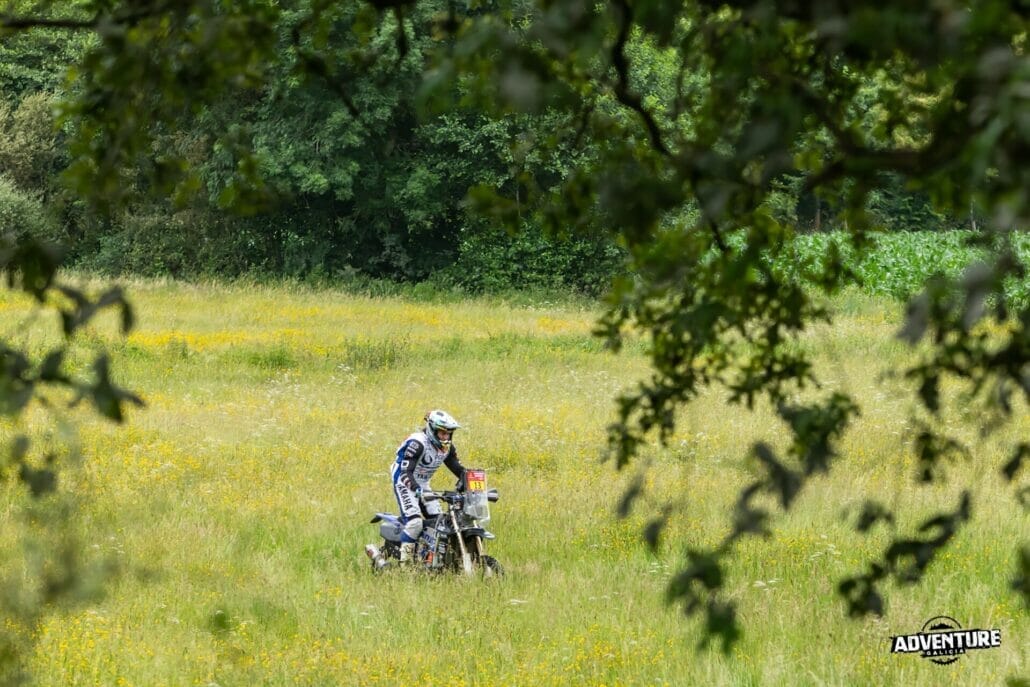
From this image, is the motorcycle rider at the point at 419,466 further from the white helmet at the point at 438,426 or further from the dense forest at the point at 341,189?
the dense forest at the point at 341,189

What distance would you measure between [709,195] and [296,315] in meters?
27.3

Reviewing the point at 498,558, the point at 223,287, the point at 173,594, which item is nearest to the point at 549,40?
the point at 173,594

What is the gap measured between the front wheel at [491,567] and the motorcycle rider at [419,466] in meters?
0.53

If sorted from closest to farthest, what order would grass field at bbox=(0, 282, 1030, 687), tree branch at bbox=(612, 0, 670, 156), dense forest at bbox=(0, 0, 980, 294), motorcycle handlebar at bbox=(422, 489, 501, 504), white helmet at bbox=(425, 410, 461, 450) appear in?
tree branch at bbox=(612, 0, 670, 156)
grass field at bbox=(0, 282, 1030, 687)
white helmet at bbox=(425, 410, 461, 450)
motorcycle handlebar at bbox=(422, 489, 501, 504)
dense forest at bbox=(0, 0, 980, 294)

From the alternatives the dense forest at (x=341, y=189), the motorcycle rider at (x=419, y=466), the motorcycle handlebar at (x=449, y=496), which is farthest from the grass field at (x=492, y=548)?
the dense forest at (x=341, y=189)

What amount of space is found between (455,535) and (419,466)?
2.10 ft

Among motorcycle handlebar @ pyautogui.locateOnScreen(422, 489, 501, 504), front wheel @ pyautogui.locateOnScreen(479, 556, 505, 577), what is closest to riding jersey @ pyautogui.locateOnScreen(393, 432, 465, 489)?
motorcycle handlebar @ pyautogui.locateOnScreen(422, 489, 501, 504)

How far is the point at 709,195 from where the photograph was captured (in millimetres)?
2500

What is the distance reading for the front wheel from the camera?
34.3 ft

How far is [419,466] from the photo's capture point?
10.5 metres

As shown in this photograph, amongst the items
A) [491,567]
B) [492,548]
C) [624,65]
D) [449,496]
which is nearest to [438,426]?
[449,496]

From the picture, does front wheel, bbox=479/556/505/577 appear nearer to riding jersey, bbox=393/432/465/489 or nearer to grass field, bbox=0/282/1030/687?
grass field, bbox=0/282/1030/687

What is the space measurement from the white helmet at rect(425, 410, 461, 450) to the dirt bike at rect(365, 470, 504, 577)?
0.31 m

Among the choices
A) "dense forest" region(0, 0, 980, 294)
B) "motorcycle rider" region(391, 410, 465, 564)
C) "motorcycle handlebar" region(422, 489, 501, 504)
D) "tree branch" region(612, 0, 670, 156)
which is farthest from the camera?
"dense forest" region(0, 0, 980, 294)
